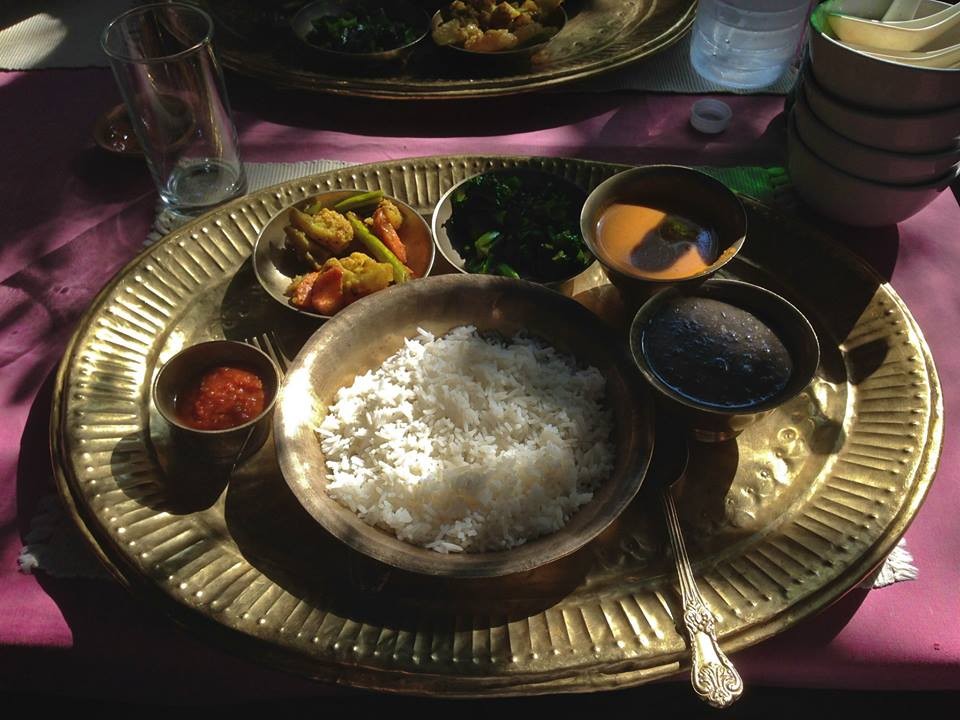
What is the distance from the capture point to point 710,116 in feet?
8.56

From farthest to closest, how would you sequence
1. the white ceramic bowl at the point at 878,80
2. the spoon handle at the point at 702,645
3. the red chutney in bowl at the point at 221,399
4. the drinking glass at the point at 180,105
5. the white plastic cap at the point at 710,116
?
the white plastic cap at the point at 710,116 < the drinking glass at the point at 180,105 < the white ceramic bowl at the point at 878,80 < the red chutney in bowl at the point at 221,399 < the spoon handle at the point at 702,645

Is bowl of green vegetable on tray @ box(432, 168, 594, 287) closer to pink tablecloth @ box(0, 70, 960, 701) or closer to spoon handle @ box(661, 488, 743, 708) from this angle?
pink tablecloth @ box(0, 70, 960, 701)

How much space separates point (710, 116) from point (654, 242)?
36.7 inches

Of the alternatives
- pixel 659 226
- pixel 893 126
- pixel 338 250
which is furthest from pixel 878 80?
pixel 338 250

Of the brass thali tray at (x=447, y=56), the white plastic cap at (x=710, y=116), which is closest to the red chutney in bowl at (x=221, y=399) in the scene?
the brass thali tray at (x=447, y=56)

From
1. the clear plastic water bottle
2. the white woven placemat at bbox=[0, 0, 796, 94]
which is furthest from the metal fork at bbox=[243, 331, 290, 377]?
the clear plastic water bottle

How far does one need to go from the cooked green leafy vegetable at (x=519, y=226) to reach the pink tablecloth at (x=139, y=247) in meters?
0.40

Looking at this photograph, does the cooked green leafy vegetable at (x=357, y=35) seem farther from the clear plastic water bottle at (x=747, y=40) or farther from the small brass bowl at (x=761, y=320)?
the small brass bowl at (x=761, y=320)

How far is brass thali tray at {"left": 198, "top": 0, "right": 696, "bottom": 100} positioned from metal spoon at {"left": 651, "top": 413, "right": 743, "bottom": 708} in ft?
5.14

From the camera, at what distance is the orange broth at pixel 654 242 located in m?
1.90

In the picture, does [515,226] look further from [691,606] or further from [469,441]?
[691,606]

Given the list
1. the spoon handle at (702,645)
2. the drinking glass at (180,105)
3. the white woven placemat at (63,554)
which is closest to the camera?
the spoon handle at (702,645)

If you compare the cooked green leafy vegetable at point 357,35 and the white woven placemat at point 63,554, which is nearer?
the white woven placemat at point 63,554

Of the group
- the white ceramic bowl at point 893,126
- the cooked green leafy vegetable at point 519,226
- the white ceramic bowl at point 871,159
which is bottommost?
the cooked green leafy vegetable at point 519,226
